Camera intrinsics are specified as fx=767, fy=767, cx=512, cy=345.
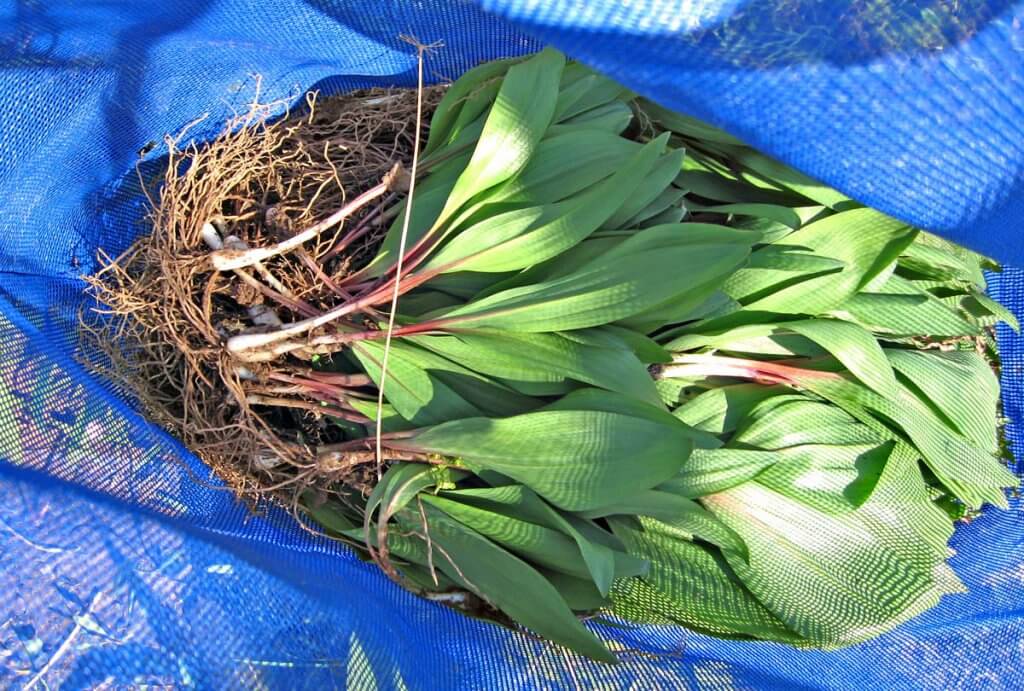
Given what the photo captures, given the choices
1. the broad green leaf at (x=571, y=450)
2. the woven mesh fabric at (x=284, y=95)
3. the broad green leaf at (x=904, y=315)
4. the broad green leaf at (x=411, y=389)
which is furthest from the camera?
the broad green leaf at (x=904, y=315)

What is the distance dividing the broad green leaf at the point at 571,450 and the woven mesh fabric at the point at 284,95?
23 centimetres

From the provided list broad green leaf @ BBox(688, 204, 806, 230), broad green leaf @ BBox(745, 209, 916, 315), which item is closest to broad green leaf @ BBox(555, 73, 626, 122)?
broad green leaf @ BBox(688, 204, 806, 230)

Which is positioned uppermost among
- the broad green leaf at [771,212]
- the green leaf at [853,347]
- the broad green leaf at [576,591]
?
the broad green leaf at [771,212]

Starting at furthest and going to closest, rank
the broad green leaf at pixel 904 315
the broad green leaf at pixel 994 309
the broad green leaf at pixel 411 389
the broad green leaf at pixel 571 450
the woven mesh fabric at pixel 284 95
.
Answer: the broad green leaf at pixel 994 309 < the broad green leaf at pixel 904 315 < the broad green leaf at pixel 411 389 < the broad green leaf at pixel 571 450 < the woven mesh fabric at pixel 284 95

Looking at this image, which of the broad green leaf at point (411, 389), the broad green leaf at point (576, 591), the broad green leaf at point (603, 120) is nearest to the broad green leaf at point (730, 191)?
the broad green leaf at point (603, 120)

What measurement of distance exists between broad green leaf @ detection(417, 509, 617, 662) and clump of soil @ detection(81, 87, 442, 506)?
0.16m

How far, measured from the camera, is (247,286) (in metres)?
1.02

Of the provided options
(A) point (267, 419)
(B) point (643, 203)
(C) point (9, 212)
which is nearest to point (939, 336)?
(B) point (643, 203)

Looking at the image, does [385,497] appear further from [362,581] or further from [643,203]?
[643,203]

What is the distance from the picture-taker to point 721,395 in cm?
105

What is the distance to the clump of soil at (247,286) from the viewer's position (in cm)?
102

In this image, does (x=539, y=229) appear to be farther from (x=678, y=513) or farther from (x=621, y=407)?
(x=678, y=513)

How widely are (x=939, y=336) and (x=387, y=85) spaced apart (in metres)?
0.98

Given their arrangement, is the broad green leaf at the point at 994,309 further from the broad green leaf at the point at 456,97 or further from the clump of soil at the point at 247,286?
the clump of soil at the point at 247,286
